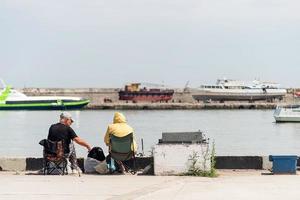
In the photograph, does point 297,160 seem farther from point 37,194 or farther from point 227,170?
point 37,194

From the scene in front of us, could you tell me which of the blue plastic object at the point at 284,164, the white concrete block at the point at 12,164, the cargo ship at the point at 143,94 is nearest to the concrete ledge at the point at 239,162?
the blue plastic object at the point at 284,164

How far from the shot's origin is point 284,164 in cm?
1359

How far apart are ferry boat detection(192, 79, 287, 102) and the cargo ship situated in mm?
5248

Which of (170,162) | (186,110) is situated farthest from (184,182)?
(186,110)

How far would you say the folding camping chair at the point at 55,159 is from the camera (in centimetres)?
1355

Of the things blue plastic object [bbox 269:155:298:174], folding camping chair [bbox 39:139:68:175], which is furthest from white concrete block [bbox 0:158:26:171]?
blue plastic object [bbox 269:155:298:174]

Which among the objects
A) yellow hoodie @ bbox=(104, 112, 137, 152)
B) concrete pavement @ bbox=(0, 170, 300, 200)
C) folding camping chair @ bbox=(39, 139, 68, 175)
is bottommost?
concrete pavement @ bbox=(0, 170, 300, 200)

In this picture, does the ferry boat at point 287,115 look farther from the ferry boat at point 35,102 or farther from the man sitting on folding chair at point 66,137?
the man sitting on folding chair at point 66,137

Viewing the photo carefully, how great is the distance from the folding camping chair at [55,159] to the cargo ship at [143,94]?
104996 millimetres

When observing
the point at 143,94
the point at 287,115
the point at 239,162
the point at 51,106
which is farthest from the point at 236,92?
the point at 239,162

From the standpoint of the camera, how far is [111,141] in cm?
1388

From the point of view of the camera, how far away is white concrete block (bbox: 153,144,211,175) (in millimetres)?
13180

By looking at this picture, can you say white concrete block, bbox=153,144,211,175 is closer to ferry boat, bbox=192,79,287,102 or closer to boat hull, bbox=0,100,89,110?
boat hull, bbox=0,100,89,110

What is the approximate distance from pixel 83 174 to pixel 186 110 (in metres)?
96.3
